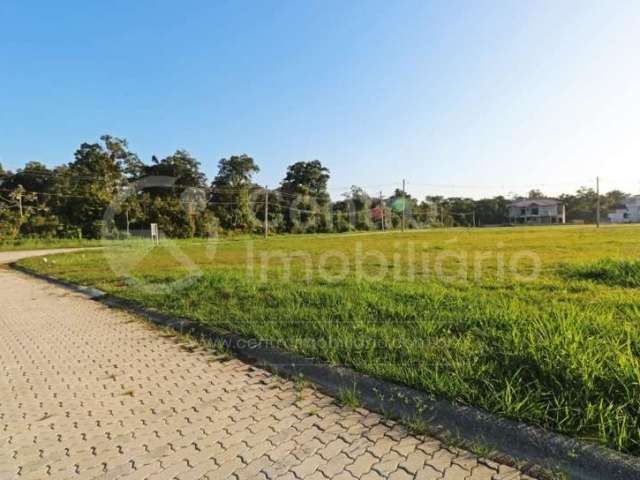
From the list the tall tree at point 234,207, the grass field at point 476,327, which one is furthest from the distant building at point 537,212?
the grass field at point 476,327

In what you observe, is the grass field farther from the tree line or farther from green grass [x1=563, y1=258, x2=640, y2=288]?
the tree line

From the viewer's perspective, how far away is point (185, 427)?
2584 millimetres

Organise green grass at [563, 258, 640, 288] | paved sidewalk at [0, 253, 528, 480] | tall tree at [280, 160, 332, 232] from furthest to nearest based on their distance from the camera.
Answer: tall tree at [280, 160, 332, 232] → green grass at [563, 258, 640, 288] → paved sidewalk at [0, 253, 528, 480]

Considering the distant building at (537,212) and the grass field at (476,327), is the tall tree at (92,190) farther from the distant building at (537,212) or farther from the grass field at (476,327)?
the distant building at (537,212)

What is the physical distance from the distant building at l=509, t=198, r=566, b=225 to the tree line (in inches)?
1204

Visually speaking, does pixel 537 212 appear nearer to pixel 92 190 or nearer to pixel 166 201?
pixel 166 201

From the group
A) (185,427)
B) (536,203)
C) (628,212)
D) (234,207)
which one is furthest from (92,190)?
(628,212)

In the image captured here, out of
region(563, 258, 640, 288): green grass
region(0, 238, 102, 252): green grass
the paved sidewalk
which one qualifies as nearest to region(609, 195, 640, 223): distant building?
region(563, 258, 640, 288): green grass

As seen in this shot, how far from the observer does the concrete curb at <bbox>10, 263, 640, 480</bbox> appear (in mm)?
1907

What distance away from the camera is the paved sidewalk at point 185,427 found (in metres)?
2.08

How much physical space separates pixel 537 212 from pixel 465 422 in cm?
8903

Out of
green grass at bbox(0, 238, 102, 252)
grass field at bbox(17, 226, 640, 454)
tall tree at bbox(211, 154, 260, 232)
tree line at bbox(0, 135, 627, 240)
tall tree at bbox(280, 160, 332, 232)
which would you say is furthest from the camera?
tall tree at bbox(280, 160, 332, 232)

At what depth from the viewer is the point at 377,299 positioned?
213 inches

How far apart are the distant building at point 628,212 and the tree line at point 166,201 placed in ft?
161
